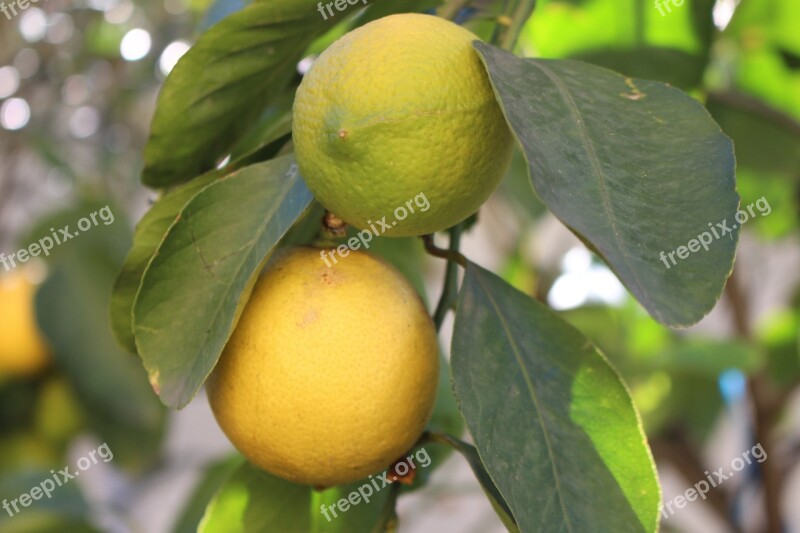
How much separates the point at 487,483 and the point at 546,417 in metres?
0.05

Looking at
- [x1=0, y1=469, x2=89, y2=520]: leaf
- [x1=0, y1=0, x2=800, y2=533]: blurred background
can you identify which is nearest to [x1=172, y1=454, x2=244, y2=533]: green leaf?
[x1=0, y1=0, x2=800, y2=533]: blurred background

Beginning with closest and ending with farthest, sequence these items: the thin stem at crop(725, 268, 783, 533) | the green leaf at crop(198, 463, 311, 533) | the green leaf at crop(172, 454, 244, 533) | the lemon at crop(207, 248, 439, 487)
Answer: the lemon at crop(207, 248, 439, 487), the green leaf at crop(198, 463, 311, 533), the green leaf at crop(172, 454, 244, 533), the thin stem at crop(725, 268, 783, 533)

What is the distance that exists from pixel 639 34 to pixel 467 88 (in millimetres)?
530

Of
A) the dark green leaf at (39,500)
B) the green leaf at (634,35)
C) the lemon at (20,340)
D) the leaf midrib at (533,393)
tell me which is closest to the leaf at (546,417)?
the leaf midrib at (533,393)

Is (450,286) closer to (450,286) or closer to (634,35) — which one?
(450,286)

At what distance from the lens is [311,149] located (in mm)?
432

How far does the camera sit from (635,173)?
0.40 m

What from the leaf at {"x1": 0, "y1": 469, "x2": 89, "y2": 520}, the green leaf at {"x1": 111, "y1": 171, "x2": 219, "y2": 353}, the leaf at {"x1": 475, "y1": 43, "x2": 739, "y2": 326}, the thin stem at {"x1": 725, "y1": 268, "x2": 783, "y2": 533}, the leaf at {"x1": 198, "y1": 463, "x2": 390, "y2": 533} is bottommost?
the thin stem at {"x1": 725, "y1": 268, "x2": 783, "y2": 533}

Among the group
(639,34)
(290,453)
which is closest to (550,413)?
(290,453)

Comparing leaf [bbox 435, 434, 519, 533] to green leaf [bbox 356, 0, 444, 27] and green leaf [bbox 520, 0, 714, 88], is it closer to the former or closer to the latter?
green leaf [bbox 356, 0, 444, 27]

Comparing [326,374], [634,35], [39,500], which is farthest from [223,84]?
[39,500]

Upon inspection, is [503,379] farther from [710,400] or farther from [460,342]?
[710,400]

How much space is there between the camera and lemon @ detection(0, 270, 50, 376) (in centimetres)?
119

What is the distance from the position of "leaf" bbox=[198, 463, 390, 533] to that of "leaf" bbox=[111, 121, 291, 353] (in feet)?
0.41
